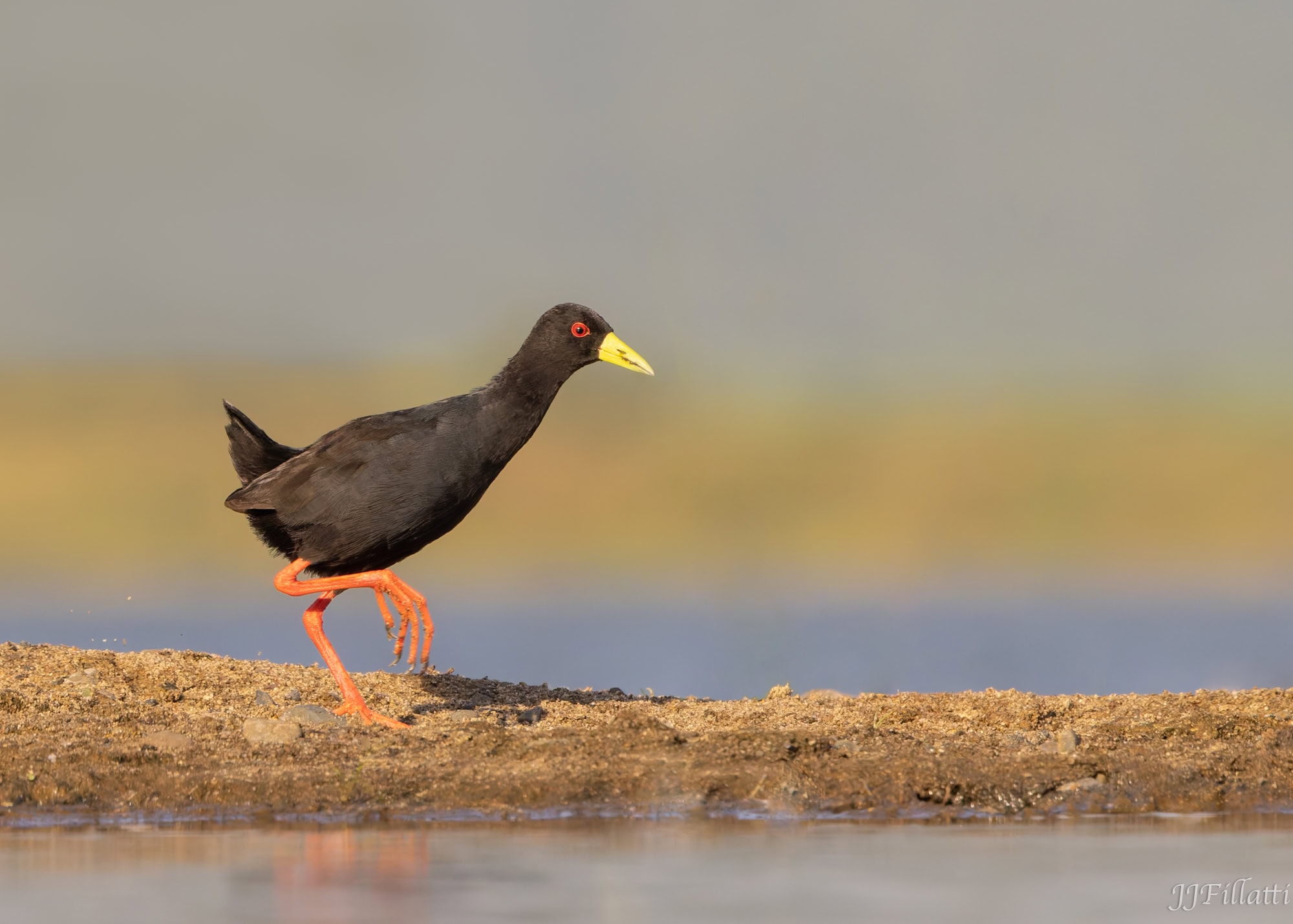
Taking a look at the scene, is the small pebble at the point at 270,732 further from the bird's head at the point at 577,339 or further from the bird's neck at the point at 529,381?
the bird's head at the point at 577,339

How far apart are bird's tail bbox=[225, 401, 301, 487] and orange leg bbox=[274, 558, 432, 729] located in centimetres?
125

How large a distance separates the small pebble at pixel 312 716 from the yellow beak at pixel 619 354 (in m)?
3.64

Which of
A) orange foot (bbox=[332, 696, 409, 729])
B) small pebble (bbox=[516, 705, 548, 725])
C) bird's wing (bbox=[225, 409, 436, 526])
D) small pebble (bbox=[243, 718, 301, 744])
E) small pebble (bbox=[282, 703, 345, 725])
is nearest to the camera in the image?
small pebble (bbox=[243, 718, 301, 744])

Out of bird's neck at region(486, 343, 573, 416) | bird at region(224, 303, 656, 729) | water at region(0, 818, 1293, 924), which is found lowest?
water at region(0, 818, 1293, 924)

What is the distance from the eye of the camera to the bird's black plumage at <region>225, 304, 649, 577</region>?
11547mm

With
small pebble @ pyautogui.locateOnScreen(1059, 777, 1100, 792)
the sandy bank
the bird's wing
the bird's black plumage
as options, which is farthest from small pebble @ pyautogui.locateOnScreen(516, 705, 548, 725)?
small pebble @ pyautogui.locateOnScreen(1059, 777, 1100, 792)

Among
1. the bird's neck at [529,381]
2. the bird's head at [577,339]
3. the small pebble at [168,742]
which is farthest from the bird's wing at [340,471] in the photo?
the small pebble at [168,742]

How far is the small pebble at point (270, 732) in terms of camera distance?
1058 centimetres

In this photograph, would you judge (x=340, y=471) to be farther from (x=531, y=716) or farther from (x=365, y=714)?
(x=531, y=716)

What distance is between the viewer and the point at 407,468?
37.8 feet

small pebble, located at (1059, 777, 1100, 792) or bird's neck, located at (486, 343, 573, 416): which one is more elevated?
bird's neck, located at (486, 343, 573, 416)

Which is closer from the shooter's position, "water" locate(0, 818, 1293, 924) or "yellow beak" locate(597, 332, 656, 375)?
"water" locate(0, 818, 1293, 924)

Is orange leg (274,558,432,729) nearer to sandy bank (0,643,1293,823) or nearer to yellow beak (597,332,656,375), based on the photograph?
sandy bank (0,643,1293,823)

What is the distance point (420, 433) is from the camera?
11719 millimetres
